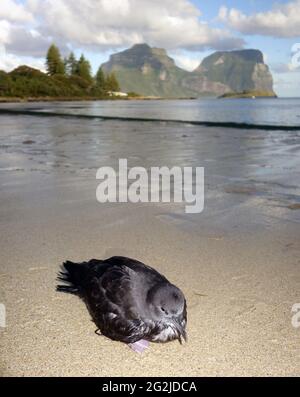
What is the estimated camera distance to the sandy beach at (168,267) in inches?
107

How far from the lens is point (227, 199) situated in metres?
6.28

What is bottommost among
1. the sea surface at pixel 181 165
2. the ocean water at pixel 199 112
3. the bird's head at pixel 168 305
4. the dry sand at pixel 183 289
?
the dry sand at pixel 183 289

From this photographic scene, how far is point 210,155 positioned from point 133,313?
8413 mm

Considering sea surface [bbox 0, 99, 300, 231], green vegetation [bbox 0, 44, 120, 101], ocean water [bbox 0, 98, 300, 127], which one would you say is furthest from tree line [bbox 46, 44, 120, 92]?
sea surface [bbox 0, 99, 300, 231]

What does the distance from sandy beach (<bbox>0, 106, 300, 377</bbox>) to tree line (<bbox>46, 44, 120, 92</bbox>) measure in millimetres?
111390

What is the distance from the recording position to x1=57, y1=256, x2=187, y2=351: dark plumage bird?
2.63 metres

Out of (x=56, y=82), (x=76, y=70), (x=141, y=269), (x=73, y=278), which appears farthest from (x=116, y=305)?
(x=76, y=70)

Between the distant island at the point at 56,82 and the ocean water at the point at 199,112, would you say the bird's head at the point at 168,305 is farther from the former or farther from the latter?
the distant island at the point at 56,82

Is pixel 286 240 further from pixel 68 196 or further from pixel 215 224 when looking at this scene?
pixel 68 196

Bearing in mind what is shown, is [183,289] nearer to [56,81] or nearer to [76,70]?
[56,81]

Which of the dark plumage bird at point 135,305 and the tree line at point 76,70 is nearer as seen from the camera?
the dark plumage bird at point 135,305

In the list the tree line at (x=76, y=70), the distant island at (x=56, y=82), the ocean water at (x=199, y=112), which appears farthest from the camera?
the tree line at (x=76, y=70)

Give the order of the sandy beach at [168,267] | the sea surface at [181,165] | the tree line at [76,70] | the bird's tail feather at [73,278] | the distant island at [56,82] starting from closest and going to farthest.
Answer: the sandy beach at [168,267]
the bird's tail feather at [73,278]
the sea surface at [181,165]
the distant island at [56,82]
the tree line at [76,70]

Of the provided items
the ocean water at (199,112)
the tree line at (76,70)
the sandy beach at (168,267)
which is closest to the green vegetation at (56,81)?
the tree line at (76,70)
